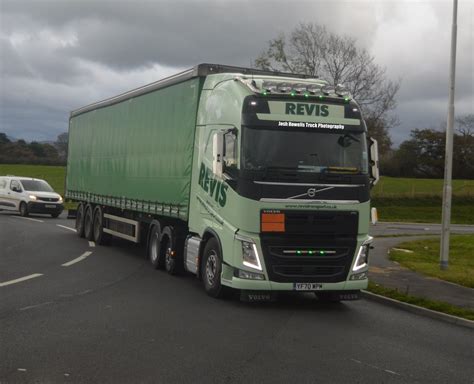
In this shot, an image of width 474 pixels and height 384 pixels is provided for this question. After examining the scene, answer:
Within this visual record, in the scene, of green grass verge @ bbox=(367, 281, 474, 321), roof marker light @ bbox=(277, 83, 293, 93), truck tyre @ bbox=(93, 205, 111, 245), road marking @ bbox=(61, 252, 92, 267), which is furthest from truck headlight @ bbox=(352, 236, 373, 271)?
truck tyre @ bbox=(93, 205, 111, 245)

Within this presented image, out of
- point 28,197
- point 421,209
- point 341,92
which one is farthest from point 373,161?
point 421,209

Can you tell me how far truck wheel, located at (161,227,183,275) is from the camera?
545 inches

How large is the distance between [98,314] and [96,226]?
447 inches

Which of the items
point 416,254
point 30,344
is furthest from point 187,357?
point 416,254

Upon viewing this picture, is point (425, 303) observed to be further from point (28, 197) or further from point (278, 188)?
point (28, 197)

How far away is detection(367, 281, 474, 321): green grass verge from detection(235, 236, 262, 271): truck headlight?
2984 millimetres

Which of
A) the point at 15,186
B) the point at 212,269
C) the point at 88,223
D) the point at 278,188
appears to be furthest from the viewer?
the point at 15,186

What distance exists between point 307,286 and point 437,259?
36.3 ft

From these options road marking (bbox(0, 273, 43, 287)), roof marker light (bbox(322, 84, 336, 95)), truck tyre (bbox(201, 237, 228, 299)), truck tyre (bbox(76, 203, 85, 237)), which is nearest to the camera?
truck tyre (bbox(201, 237, 228, 299))

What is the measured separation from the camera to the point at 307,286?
1073cm

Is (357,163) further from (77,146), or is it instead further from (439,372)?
(77,146)

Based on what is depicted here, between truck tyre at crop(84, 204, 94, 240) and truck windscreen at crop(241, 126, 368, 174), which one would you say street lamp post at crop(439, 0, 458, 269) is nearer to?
truck windscreen at crop(241, 126, 368, 174)

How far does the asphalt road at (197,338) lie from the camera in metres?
6.70

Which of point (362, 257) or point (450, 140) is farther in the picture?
point (450, 140)
